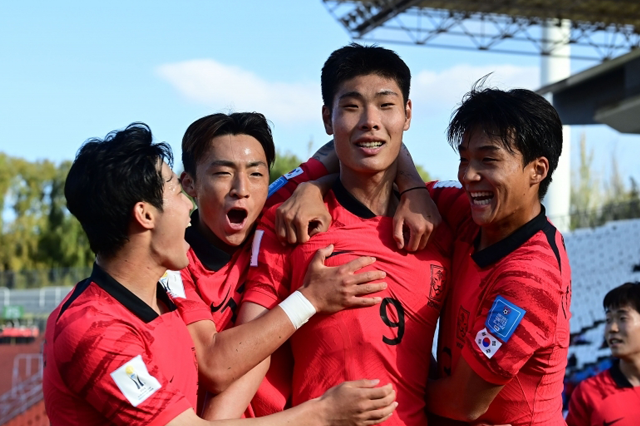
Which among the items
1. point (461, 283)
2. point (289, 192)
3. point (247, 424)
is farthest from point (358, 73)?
point (247, 424)

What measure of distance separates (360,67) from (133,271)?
139cm

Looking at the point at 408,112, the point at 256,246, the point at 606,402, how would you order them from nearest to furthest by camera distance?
1. the point at 256,246
2. the point at 408,112
3. the point at 606,402

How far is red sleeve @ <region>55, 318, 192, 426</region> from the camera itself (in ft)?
8.05

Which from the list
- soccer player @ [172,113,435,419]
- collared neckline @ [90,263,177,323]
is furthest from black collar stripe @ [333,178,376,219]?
collared neckline @ [90,263,177,323]

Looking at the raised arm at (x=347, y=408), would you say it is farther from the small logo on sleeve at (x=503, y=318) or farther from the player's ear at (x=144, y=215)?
the player's ear at (x=144, y=215)

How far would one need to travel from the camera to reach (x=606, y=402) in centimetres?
534

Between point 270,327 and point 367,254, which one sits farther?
point 367,254

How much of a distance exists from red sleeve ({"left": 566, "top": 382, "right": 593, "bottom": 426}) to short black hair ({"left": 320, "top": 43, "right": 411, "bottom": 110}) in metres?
3.10

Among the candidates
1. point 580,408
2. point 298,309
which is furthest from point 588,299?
point 298,309

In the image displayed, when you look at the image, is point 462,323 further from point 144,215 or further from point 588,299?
point 588,299

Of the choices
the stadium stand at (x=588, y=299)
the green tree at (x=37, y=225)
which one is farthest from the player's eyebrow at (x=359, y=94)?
the green tree at (x=37, y=225)

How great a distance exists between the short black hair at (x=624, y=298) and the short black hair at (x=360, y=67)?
2937mm

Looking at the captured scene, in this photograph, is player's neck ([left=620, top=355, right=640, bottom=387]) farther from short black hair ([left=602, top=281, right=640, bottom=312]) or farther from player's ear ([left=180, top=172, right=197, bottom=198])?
player's ear ([left=180, top=172, right=197, bottom=198])

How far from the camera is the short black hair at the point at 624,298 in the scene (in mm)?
5441
